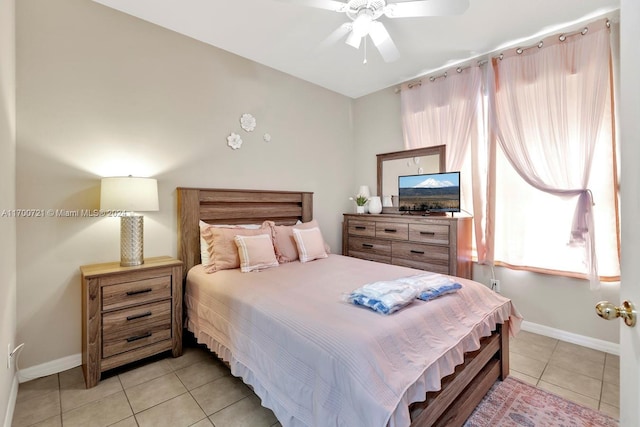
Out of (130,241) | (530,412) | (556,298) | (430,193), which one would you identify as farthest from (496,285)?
(130,241)

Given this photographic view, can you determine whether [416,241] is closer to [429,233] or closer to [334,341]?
[429,233]

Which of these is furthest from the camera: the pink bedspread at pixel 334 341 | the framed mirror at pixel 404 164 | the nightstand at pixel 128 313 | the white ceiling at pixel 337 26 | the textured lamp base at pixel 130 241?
the framed mirror at pixel 404 164

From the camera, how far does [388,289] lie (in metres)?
1.77

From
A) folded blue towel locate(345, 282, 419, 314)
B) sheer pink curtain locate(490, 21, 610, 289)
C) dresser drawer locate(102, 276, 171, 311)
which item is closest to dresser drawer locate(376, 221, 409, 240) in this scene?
sheer pink curtain locate(490, 21, 610, 289)

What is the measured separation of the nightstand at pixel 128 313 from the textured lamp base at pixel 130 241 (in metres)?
0.09

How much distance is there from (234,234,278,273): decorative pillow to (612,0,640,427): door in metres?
2.21

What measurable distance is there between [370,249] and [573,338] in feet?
6.82

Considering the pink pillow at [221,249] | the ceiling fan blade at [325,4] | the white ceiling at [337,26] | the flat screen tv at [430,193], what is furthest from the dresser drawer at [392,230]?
the ceiling fan blade at [325,4]

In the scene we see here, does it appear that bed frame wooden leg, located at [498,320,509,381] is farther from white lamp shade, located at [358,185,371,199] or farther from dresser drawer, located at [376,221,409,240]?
white lamp shade, located at [358,185,371,199]

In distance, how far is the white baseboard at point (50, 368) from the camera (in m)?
2.09

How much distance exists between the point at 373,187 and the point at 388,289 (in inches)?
104

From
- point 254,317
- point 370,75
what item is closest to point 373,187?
point 370,75

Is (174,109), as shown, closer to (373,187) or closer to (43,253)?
(43,253)

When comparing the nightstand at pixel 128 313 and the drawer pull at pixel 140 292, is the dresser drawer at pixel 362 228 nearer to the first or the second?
the nightstand at pixel 128 313
